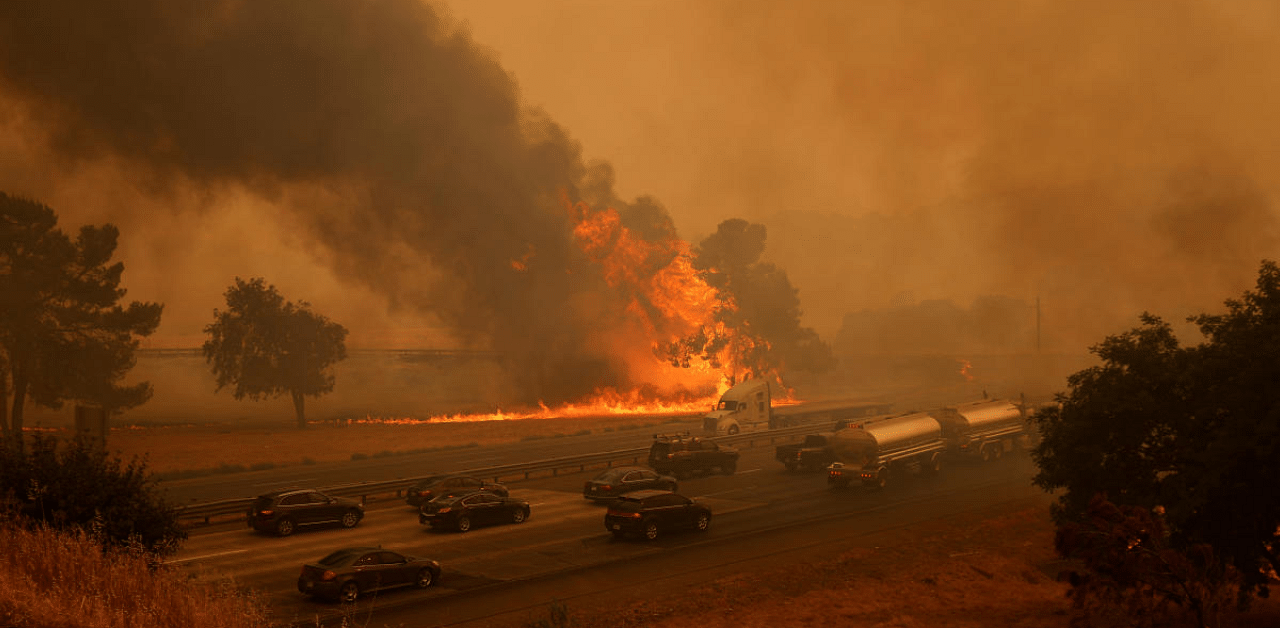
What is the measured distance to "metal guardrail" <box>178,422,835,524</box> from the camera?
30.2m

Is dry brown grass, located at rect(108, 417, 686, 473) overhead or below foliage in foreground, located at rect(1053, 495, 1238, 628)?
overhead

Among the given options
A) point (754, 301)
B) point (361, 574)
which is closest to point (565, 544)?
point (361, 574)

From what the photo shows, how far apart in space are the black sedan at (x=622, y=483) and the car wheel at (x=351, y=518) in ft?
29.4

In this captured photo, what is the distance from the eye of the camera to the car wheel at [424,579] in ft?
69.7

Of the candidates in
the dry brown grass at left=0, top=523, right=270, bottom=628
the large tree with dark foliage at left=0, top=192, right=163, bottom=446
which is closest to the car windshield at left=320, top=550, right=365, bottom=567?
the dry brown grass at left=0, top=523, right=270, bottom=628

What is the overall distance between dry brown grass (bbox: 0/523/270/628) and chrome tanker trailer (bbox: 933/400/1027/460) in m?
35.8

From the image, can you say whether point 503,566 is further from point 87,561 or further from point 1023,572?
point 1023,572

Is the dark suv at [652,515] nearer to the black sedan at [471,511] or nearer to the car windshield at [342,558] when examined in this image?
the black sedan at [471,511]

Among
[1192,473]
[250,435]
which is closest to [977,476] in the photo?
[1192,473]

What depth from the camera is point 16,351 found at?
186 ft

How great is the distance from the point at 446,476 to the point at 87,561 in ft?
70.4

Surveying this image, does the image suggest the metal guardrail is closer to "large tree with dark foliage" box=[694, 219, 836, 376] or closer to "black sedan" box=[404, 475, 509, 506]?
"black sedan" box=[404, 475, 509, 506]

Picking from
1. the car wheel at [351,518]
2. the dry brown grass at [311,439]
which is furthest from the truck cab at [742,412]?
the car wheel at [351,518]

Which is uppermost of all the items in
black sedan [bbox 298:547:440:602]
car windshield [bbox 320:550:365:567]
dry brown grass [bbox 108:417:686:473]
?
dry brown grass [bbox 108:417:686:473]
